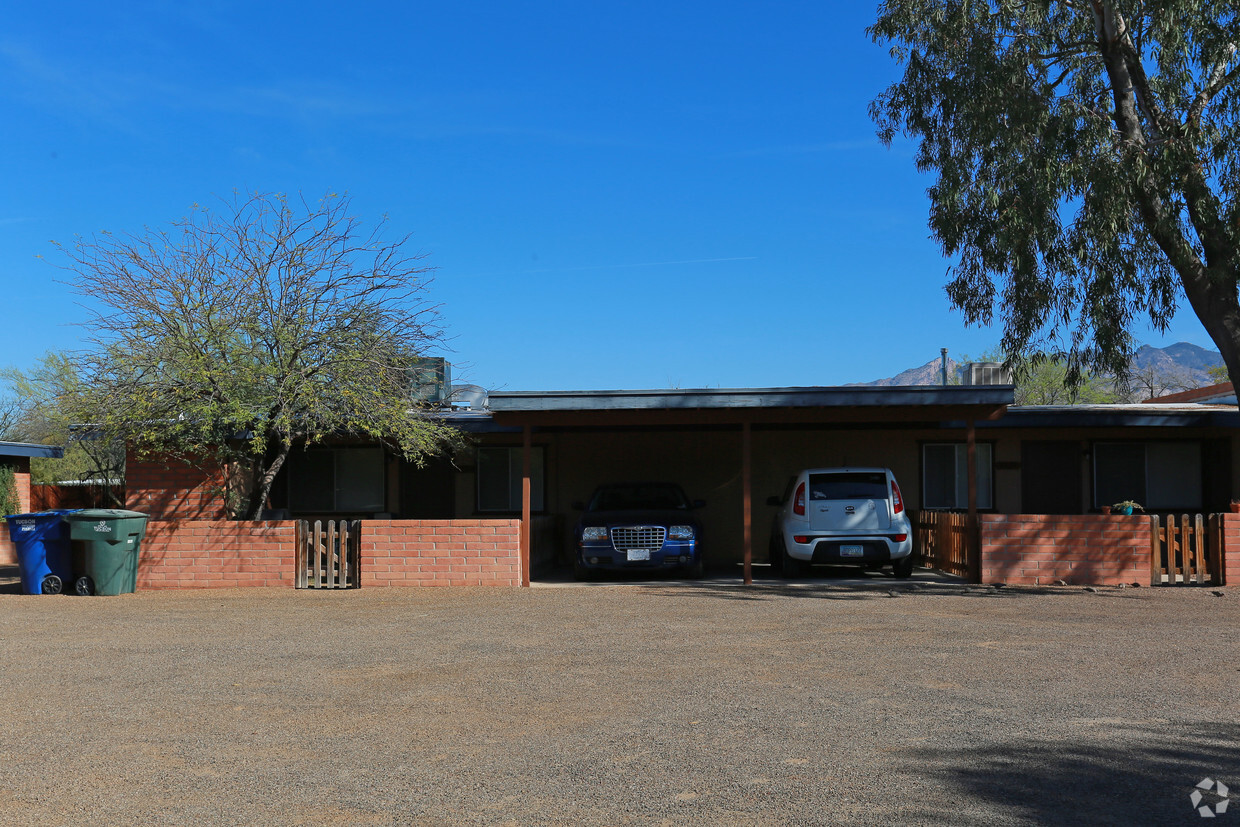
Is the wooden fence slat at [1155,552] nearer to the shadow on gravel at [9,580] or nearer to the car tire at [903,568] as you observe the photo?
the car tire at [903,568]

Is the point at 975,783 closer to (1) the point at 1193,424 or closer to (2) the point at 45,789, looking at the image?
(2) the point at 45,789

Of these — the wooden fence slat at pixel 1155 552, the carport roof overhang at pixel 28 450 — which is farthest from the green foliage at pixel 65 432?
the wooden fence slat at pixel 1155 552

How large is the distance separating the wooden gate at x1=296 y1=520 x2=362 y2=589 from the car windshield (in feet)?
12.2

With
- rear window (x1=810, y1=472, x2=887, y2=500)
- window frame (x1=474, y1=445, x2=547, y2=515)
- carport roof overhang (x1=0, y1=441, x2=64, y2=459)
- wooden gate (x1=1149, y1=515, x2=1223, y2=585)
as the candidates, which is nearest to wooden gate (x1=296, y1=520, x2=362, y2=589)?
window frame (x1=474, y1=445, x2=547, y2=515)

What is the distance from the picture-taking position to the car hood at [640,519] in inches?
608

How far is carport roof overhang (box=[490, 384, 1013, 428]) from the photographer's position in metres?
14.3

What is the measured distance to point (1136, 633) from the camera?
10.0 metres

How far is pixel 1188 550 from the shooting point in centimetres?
1453

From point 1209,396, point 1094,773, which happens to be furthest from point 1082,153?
point 1209,396

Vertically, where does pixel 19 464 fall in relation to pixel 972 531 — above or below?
above

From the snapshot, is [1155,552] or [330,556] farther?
[330,556]

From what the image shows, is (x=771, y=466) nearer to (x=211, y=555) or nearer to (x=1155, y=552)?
(x=1155, y=552)

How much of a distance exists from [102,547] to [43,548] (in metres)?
0.79

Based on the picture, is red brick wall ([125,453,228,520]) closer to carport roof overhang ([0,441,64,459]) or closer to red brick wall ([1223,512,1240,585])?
carport roof overhang ([0,441,64,459])
